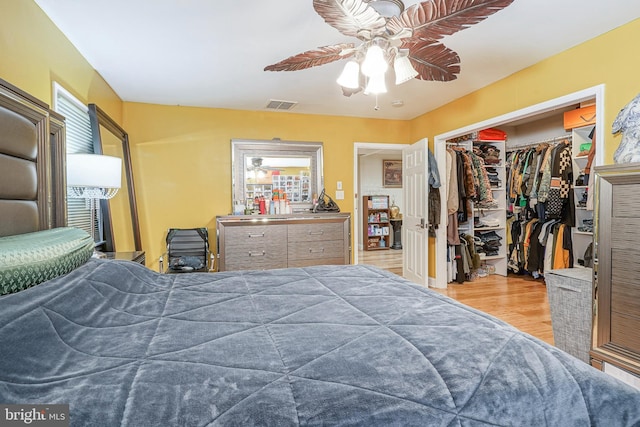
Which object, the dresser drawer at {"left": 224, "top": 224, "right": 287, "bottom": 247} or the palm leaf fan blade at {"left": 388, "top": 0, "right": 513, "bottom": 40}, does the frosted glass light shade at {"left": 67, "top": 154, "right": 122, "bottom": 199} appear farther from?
the palm leaf fan blade at {"left": 388, "top": 0, "right": 513, "bottom": 40}

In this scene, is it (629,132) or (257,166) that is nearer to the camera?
(629,132)

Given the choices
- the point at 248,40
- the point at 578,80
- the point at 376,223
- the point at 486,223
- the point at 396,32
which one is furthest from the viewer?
the point at 376,223

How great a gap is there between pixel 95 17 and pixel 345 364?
8.49 ft

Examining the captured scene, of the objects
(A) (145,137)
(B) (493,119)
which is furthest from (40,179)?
(B) (493,119)

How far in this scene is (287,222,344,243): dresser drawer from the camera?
397 centimetres

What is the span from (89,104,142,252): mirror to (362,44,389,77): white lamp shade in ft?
7.37

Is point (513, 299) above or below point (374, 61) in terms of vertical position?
below

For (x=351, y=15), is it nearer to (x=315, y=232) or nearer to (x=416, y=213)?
(x=315, y=232)

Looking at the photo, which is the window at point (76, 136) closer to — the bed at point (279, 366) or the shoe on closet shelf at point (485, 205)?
the bed at point (279, 366)

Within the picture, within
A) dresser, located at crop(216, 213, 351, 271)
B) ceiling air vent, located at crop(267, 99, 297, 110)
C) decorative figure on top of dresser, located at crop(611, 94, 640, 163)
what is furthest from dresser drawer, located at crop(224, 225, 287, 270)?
decorative figure on top of dresser, located at crop(611, 94, 640, 163)

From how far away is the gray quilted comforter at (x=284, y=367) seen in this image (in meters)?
0.68

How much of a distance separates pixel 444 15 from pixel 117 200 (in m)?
3.13

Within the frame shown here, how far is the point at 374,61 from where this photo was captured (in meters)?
1.78

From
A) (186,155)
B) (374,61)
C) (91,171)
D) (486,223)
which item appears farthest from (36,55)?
(486,223)
